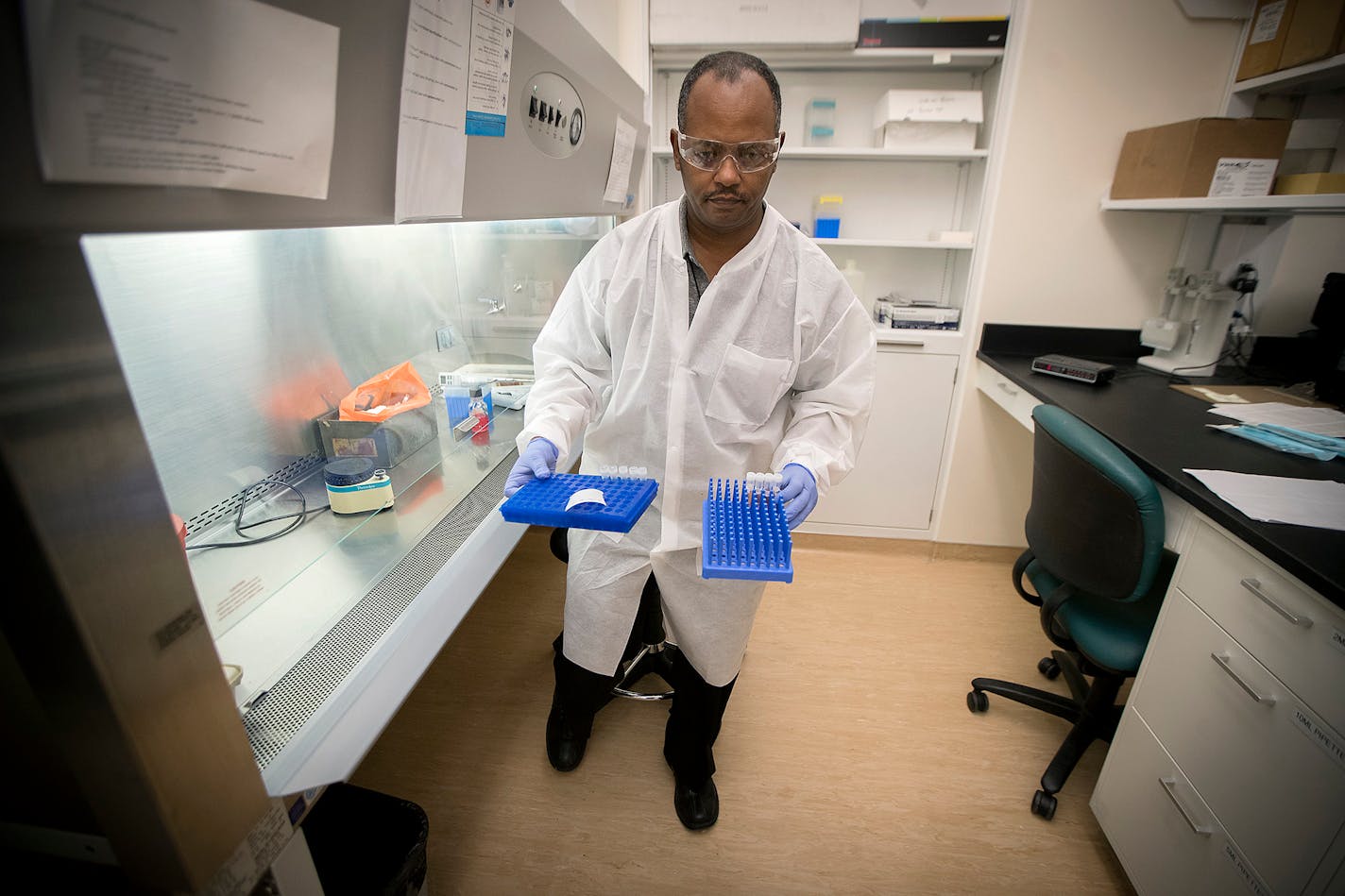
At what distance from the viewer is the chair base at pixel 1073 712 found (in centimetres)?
149

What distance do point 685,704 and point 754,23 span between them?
2.28 meters

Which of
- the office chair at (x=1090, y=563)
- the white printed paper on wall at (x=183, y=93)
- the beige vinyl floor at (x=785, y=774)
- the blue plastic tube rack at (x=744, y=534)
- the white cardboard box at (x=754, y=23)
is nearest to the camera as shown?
the white printed paper on wall at (x=183, y=93)

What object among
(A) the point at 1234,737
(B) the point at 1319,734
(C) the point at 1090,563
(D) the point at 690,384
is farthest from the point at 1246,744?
(D) the point at 690,384

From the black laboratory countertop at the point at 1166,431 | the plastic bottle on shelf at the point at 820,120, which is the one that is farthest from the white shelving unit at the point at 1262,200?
the plastic bottle on shelf at the point at 820,120

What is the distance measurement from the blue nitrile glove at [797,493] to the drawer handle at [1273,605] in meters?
0.77

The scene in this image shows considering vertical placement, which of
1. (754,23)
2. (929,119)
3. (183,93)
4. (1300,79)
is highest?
(754,23)

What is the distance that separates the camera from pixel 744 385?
3.89 feet

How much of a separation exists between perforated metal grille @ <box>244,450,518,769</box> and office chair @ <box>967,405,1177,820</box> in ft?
4.32

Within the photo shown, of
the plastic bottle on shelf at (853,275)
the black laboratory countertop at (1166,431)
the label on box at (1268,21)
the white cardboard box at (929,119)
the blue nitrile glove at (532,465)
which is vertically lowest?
the blue nitrile glove at (532,465)

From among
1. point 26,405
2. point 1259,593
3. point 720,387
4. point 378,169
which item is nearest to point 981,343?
point 1259,593

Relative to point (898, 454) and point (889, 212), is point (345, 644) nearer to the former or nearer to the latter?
point (898, 454)

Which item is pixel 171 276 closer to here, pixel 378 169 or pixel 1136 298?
pixel 378 169

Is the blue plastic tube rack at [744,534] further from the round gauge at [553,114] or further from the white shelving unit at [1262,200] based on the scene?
the white shelving unit at [1262,200]

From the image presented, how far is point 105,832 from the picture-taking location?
539 mm
